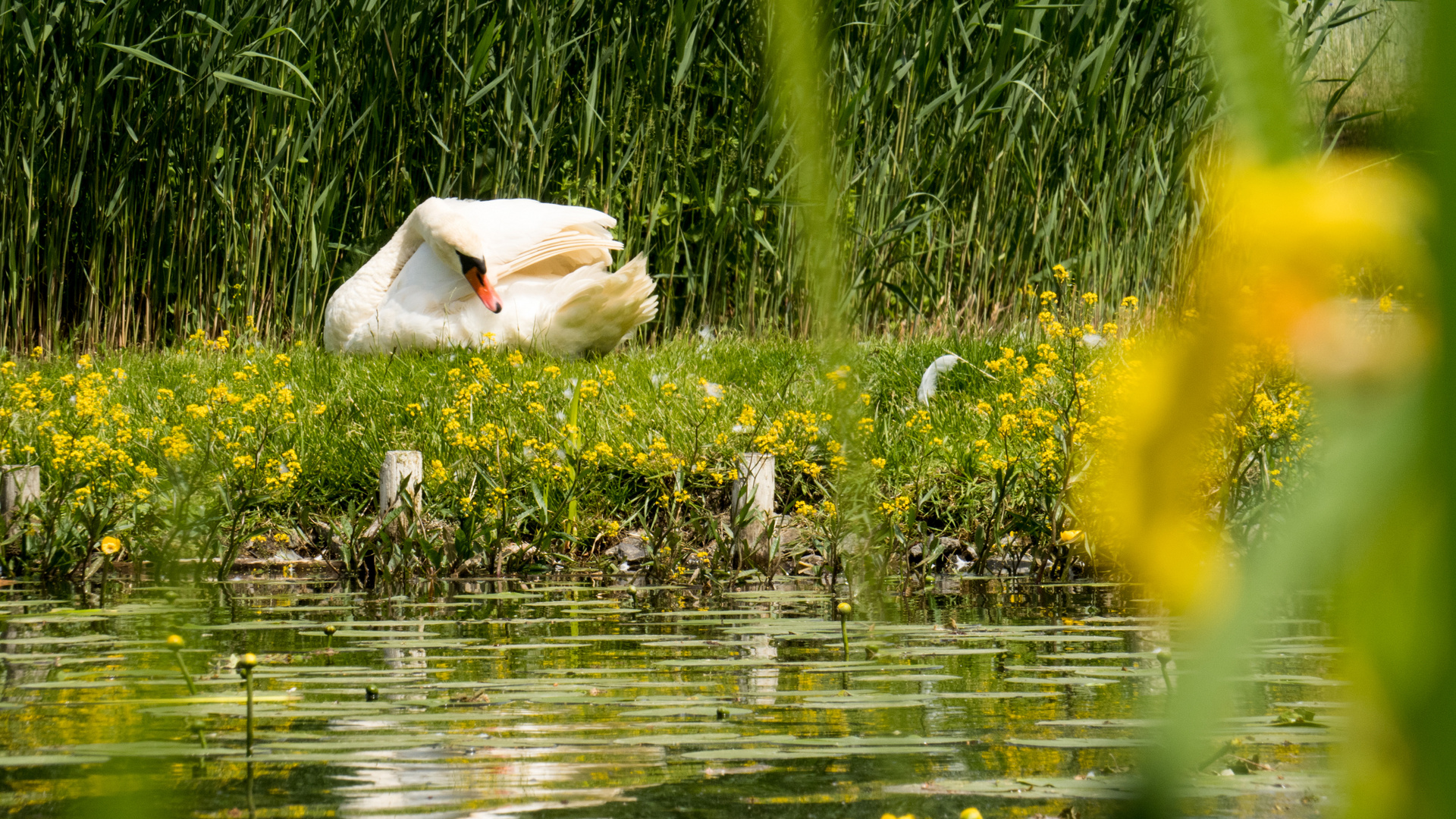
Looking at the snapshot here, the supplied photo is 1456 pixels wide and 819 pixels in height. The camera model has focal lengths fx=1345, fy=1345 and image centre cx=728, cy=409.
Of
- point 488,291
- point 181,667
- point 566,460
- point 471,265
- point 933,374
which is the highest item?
point 471,265

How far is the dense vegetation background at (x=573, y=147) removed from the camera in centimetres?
640

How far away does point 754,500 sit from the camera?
3.99m

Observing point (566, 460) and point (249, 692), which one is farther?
point (566, 460)

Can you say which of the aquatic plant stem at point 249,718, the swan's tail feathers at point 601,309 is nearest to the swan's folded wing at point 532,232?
the swan's tail feathers at point 601,309

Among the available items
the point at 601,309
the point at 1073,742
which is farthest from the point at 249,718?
the point at 601,309

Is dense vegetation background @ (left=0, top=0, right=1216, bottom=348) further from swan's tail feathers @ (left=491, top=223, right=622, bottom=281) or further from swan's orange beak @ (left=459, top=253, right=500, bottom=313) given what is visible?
swan's orange beak @ (left=459, top=253, right=500, bottom=313)

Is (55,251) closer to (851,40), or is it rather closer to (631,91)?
(631,91)

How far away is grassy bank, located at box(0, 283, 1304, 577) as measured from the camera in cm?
385

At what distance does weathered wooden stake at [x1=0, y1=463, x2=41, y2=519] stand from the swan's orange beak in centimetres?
223

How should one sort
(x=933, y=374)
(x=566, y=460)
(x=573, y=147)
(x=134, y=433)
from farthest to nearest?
(x=573, y=147), (x=933, y=374), (x=134, y=433), (x=566, y=460)

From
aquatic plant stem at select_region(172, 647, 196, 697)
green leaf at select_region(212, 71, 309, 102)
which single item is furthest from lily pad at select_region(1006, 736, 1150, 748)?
green leaf at select_region(212, 71, 309, 102)

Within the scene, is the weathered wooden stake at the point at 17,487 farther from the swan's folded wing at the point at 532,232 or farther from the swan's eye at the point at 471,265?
the swan's folded wing at the point at 532,232

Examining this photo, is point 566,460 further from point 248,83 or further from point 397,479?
point 248,83

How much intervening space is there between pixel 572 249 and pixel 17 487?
2.74 m
